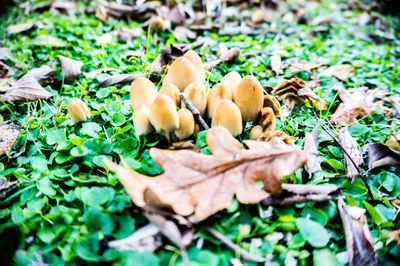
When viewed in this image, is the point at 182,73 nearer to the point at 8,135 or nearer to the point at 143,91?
the point at 143,91

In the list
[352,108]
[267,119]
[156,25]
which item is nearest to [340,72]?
[352,108]

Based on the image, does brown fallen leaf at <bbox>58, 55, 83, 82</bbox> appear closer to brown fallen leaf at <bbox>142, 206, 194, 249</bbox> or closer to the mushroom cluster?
the mushroom cluster

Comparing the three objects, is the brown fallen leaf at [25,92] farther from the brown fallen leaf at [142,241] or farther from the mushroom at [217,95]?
the brown fallen leaf at [142,241]

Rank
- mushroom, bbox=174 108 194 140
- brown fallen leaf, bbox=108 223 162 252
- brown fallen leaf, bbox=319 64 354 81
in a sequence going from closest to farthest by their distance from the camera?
brown fallen leaf, bbox=108 223 162 252
mushroom, bbox=174 108 194 140
brown fallen leaf, bbox=319 64 354 81

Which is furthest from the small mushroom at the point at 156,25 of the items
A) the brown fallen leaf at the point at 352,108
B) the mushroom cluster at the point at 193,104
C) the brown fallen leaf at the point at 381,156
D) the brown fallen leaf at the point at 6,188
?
the brown fallen leaf at the point at 381,156

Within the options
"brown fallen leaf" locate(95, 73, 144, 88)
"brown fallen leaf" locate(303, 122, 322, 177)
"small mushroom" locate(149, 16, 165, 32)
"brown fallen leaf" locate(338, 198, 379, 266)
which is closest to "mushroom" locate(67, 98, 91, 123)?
"brown fallen leaf" locate(95, 73, 144, 88)

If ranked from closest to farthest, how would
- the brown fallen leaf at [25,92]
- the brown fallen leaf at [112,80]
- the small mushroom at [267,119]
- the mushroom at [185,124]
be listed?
the mushroom at [185,124]
the small mushroom at [267,119]
the brown fallen leaf at [25,92]
the brown fallen leaf at [112,80]
